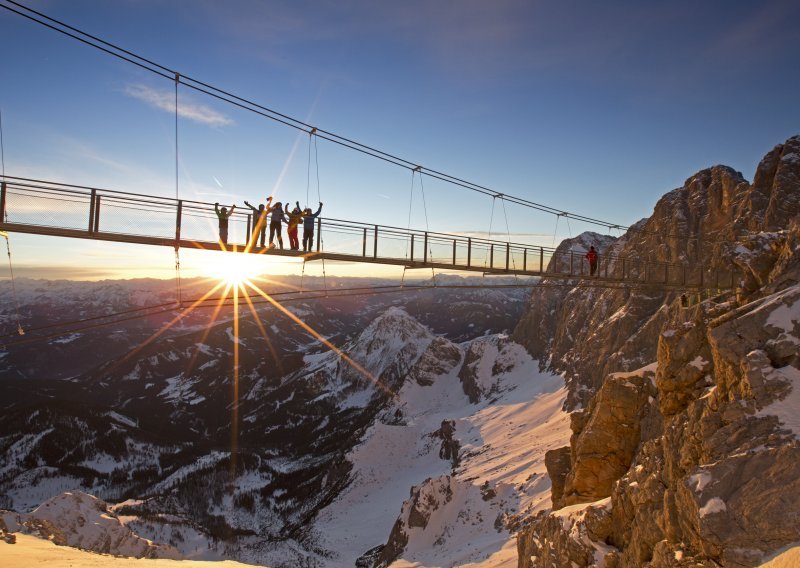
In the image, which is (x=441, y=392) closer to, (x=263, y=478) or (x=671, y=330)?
(x=263, y=478)

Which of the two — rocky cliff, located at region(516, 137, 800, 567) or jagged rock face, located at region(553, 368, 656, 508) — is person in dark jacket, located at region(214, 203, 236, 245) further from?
jagged rock face, located at region(553, 368, 656, 508)

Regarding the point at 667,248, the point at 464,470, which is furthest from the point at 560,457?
the point at 464,470

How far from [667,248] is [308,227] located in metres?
72.0

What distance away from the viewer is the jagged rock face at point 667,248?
193ft

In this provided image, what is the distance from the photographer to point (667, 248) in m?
79.3

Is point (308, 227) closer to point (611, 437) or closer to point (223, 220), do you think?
point (223, 220)

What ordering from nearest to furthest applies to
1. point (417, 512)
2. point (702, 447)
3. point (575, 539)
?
point (702, 447) → point (575, 539) → point (417, 512)

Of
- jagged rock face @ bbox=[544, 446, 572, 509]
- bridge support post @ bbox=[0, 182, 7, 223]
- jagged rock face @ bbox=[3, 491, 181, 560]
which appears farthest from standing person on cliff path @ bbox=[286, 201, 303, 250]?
jagged rock face @ bbox=[3, 491, 181, 560]

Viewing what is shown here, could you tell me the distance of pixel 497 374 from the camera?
491 ft

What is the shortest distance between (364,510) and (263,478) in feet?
230

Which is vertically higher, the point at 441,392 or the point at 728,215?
the point at 728,215

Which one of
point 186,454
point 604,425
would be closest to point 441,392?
point 186,454

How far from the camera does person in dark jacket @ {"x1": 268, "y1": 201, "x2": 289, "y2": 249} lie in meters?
19.0

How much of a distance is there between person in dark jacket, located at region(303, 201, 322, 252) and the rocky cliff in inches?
507
